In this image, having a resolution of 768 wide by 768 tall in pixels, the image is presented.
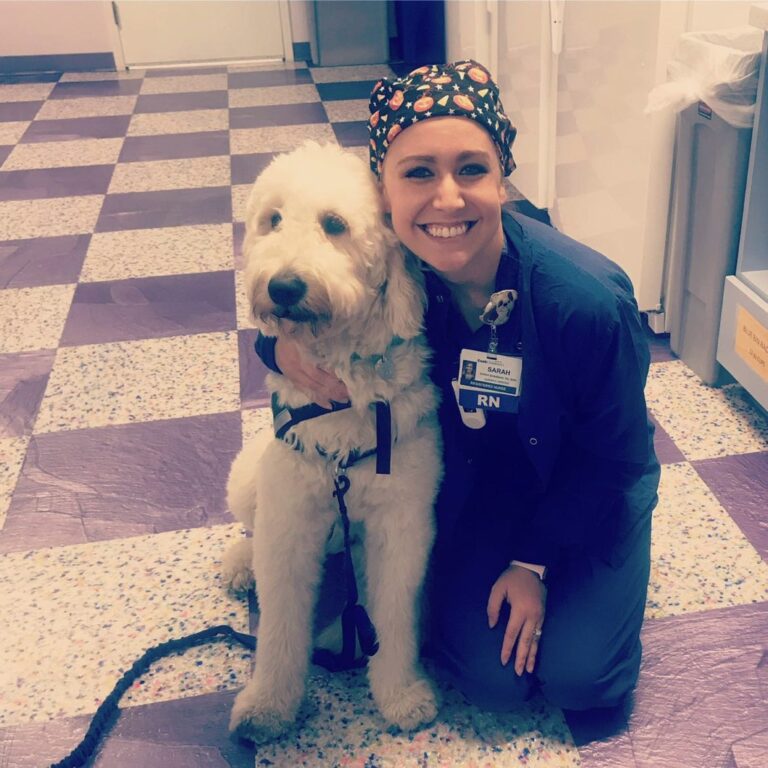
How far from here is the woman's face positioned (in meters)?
1.22

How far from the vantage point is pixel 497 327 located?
4.50 feet

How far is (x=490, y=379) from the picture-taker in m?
1.38

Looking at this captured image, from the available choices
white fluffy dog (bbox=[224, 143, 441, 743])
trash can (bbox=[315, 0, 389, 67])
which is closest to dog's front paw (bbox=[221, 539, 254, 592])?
white fluffy dog (bbox=[224, 143, 441, 743])

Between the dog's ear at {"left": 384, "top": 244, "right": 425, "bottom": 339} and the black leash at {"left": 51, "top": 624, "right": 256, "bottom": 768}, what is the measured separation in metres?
0.67

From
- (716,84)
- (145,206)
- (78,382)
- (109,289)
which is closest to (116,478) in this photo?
(78,382)

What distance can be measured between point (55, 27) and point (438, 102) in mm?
5294

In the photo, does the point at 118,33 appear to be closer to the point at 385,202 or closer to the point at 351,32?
the point at 351,32

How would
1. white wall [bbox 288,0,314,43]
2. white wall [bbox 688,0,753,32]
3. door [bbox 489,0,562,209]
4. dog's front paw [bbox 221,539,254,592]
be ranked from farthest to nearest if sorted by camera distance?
1. white wall [bbox 288,0,314,43]
2. door [bbox 489,0,562,209]
3. white wall [bbox 688,0,753,32]
4. dog's front paw [bbox 221,539,254,592]

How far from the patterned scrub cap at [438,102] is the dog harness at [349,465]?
0.37 meters

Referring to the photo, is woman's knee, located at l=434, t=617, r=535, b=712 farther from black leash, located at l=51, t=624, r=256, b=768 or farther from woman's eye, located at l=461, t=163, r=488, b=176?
woman's eye, located at l=461, t=163, r=488, b=176

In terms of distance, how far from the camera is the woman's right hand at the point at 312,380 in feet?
4.46

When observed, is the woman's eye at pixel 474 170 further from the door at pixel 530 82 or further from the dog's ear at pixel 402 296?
the door at pixel 530 82

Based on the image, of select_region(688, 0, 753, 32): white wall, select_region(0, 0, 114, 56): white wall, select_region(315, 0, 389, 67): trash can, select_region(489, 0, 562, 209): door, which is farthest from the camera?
select_region(0, 0, 114, 56): white wall

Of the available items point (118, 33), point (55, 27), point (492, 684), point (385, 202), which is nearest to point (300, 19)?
point (118, 33)
